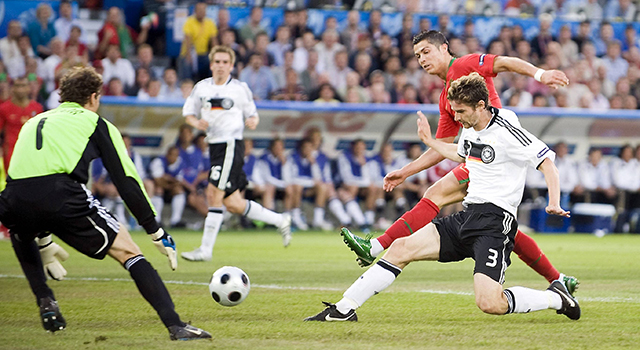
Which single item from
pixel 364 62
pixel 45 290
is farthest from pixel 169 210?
pixel 45 290

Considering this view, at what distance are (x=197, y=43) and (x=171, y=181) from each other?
9.88 ft

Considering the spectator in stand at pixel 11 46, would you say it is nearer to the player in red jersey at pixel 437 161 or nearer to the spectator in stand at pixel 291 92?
the spectator in stand at pixel 291 92

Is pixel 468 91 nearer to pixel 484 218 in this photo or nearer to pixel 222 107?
pixel 484 218

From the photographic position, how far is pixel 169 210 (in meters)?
16.6

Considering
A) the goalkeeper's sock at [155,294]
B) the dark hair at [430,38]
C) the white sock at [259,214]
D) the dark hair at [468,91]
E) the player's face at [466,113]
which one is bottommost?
the white sock at [259,214]

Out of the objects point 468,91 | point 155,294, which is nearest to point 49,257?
point 155,294

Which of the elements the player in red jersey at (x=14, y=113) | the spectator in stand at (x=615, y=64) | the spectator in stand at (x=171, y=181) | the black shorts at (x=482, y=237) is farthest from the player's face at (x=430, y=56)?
Result: the spectator in stand at (x=615, y=64)

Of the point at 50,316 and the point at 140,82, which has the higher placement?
the point at 50,316

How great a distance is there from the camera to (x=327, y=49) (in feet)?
61.1

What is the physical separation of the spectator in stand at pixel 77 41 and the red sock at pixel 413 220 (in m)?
10.7

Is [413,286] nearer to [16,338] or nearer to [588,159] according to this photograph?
[16,338]

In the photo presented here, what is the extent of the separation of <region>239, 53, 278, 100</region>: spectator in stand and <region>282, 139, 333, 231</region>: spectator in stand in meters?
1.28

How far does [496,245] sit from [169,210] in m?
11.5

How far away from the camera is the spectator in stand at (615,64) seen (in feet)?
68.7
